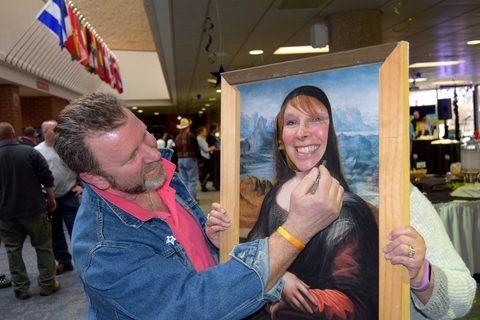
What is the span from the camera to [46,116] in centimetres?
1131

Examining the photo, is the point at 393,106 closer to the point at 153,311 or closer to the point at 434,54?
the point at 153,311

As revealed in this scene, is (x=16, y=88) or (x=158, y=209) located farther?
(x=16, y=88)

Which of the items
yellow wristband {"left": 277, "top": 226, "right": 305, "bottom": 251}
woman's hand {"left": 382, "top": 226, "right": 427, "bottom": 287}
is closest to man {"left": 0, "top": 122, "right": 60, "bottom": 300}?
yellow wristband {"left": 277, "top": 226, "right": 305, "bottom": 251}

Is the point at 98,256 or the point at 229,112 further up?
the point at 229,112

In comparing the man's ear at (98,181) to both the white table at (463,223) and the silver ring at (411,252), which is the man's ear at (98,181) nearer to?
the silver ring at (411,252)

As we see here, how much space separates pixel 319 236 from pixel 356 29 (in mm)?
4869

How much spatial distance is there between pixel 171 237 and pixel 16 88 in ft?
29.3

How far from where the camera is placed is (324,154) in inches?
45.4

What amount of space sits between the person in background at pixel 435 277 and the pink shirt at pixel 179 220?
631 mm

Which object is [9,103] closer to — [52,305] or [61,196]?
[61,196]

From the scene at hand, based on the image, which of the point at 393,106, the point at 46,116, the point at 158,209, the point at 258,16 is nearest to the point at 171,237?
the point at 158,209

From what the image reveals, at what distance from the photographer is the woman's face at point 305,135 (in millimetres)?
1164

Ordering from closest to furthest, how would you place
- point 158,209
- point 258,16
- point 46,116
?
point 158,209
point 258,16
point 46,116

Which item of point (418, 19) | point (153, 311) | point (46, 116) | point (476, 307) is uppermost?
point (418, 19)
